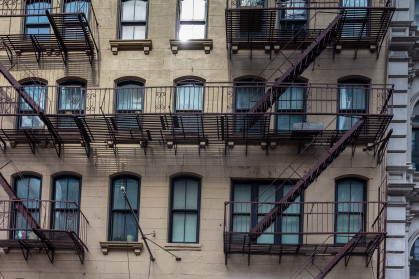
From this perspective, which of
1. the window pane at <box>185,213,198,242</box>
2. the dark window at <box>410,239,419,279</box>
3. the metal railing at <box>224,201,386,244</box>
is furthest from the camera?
the window pane at <box>185,213,198,242</box>

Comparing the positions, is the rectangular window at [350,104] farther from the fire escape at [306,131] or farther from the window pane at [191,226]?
the window pane at [191,226]

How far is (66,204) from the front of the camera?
27688 millimetres

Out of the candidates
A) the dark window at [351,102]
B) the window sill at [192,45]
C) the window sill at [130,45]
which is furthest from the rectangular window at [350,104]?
the window sill at [130,45]

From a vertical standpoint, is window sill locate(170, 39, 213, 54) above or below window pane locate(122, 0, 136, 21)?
below

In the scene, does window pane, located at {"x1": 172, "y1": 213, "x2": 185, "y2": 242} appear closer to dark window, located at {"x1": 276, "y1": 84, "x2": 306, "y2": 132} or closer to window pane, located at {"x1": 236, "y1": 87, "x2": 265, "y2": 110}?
window pane, located at {"x1": 236, "y1": 87, "x2": 265, "y2": 110}

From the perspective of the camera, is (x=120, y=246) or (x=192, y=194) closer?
(x=120, y=246)

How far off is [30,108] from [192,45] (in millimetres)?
5447

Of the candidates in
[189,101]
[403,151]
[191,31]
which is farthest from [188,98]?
[403,151]

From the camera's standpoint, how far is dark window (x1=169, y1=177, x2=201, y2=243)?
27.2 meters

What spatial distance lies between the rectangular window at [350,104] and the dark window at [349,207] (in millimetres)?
1713

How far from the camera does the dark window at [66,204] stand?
2741 cm

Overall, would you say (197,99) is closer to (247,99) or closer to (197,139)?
(197,139)

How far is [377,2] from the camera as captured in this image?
28.1 metres

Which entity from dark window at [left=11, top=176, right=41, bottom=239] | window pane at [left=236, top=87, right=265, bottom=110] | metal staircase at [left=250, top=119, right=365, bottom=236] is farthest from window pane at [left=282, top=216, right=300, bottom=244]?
dark window at [left=11, top=176, right=41, bottom=239]
